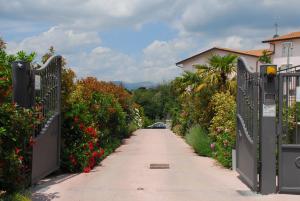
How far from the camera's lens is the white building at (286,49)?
65.0 metres

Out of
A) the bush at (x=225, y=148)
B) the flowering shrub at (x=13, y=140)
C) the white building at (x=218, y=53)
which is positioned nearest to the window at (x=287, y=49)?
the white building at (x=218, y=53)

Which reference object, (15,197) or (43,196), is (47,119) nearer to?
(43,196)

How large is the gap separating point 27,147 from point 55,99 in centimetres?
242

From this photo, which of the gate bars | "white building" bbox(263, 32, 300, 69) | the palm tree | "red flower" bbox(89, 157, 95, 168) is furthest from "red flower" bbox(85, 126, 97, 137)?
"white building" bbox(263, 32, 300, 69)

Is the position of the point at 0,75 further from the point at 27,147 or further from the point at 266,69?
the point at 266,69

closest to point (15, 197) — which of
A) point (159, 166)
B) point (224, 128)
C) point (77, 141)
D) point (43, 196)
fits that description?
point (43, 196)

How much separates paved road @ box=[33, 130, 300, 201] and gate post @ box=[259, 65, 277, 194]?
326 millimetres

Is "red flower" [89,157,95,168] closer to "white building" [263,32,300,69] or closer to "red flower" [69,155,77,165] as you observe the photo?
"red flower" [69,155,77,165]

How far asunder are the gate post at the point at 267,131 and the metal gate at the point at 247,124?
0.19m

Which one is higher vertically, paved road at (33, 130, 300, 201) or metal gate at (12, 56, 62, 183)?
metal gate at (12, 56, 62, 183)

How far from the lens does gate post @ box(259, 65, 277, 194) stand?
9.55m

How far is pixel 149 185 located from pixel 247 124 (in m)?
2.51

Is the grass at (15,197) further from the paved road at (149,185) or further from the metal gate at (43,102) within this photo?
the metal gate at (43,102)

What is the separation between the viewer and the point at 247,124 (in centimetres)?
A: 1107
